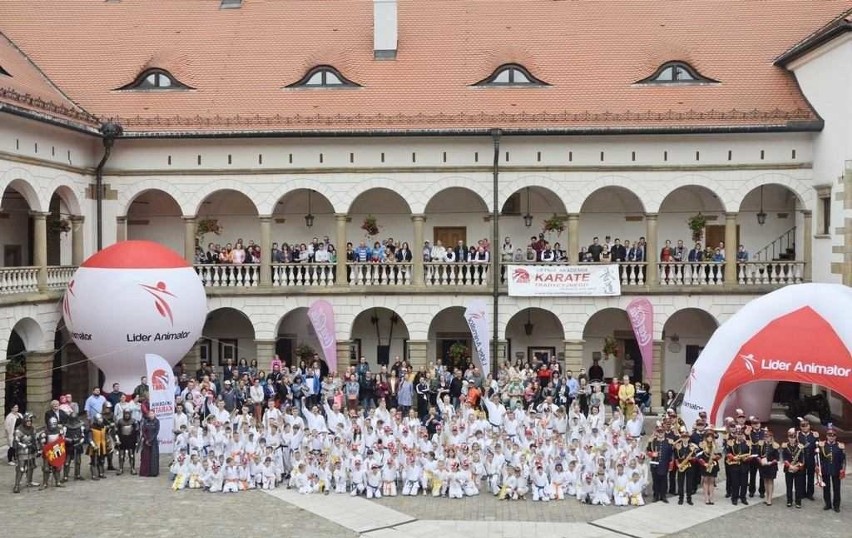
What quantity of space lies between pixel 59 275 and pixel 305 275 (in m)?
6.92

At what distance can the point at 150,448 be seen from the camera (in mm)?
20062

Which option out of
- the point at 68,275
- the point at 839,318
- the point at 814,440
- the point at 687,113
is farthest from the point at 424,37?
the point at 814,440

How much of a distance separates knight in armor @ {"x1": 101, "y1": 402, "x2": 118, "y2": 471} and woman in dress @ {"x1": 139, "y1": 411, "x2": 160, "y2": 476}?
2.25 ft

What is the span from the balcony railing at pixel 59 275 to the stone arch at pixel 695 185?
668 inches

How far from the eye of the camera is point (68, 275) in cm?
2742

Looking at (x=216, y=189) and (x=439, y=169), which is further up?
(x=439, y=169)

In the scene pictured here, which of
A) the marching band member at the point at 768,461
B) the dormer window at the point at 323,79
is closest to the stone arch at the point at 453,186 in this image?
the dormer window at the point at 323,79

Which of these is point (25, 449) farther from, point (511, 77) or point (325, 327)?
point (511, 77)

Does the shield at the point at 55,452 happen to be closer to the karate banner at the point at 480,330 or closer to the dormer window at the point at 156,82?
the karate banner at the point at 480,330

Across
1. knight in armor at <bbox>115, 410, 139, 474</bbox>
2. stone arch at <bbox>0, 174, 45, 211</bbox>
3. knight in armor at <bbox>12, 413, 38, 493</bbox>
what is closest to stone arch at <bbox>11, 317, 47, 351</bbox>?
stone arch at <bbox>0, 174, 45, 211</bbox>

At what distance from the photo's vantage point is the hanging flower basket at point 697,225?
29016 mm

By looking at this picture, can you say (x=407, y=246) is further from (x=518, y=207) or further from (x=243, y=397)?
(x=243, y=397)


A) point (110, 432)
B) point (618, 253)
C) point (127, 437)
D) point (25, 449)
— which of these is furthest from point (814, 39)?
point (25, 449)

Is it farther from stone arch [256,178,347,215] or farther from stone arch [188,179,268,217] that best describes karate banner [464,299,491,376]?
stone arch [188,179,268,217]
